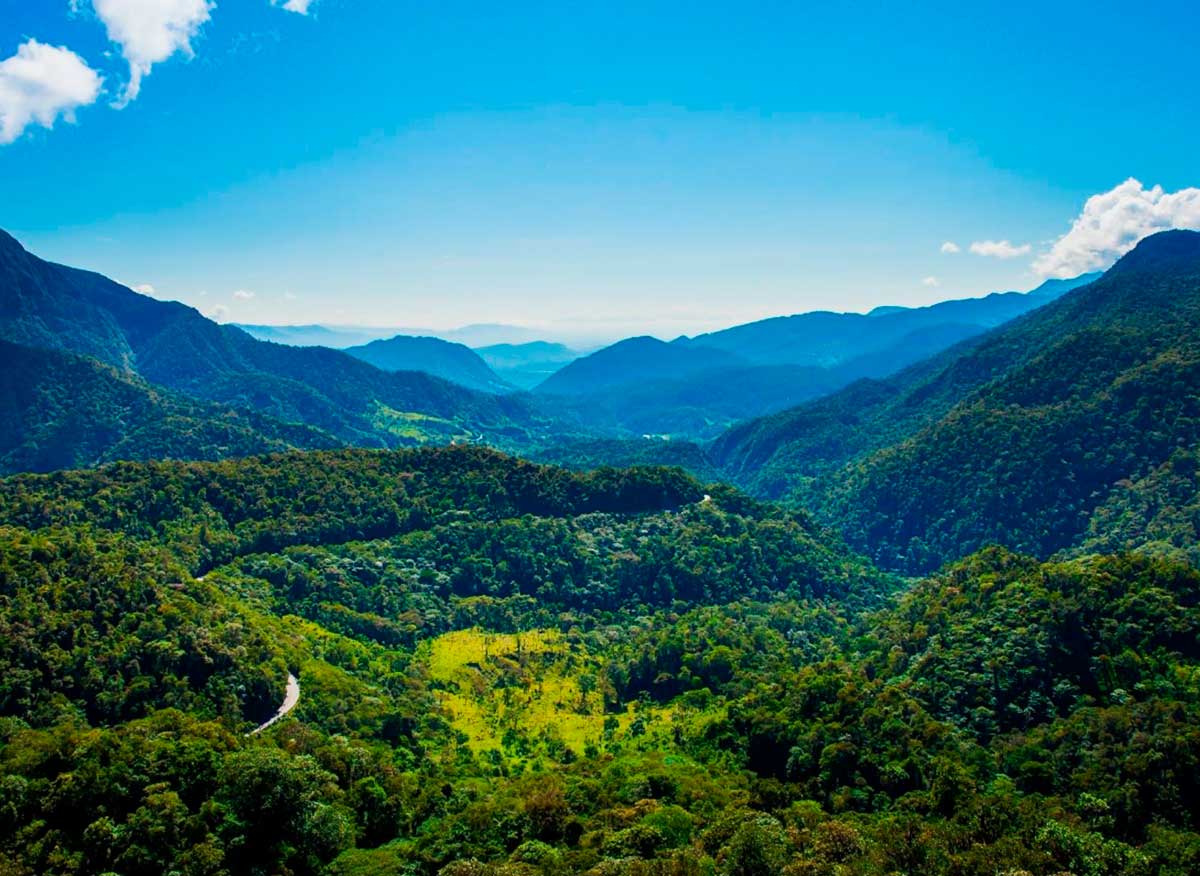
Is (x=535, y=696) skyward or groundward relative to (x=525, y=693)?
groundward

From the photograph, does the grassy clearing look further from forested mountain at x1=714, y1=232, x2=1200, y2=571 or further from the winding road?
forested mountain at x1=714, y1=232, x2=1200, y2=571

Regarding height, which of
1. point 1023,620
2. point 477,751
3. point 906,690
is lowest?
point 477,751

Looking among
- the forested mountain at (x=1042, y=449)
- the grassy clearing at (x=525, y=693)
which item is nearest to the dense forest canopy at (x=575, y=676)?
the grassy clearing at (x=525, y=693)

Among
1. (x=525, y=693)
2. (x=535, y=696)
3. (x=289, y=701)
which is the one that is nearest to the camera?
(x=289, y=701)

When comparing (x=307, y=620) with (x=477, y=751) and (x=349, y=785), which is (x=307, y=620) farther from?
(x=349, y=785)

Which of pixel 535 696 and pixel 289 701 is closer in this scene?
pixel 289 701

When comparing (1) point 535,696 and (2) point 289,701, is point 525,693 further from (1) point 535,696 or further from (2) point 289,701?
(2) point 289,701

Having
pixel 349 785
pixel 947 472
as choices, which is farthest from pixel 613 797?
pixel 947 472

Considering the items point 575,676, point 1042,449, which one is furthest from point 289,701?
point 1042,449

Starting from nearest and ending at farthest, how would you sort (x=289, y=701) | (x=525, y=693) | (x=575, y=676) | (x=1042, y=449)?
1. (x=289, y=701)
2. (x=525, y=693)
3. (x=575, y=676)
4. (x=1042, y=449)
